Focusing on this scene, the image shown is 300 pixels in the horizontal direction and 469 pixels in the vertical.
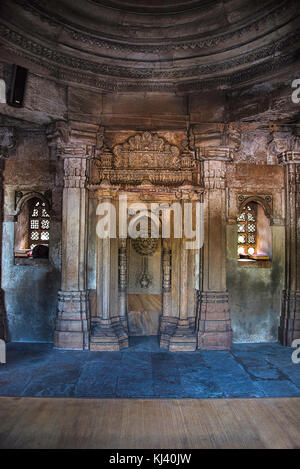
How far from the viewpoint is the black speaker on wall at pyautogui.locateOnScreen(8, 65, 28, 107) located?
502 cm

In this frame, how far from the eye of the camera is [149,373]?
472cm

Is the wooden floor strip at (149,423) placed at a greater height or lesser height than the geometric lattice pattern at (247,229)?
lesser

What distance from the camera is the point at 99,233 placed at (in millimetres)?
6008

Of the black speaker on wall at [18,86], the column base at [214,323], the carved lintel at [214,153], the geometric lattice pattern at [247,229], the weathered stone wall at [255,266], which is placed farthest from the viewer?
the geometric lattice pattern at [247,229]

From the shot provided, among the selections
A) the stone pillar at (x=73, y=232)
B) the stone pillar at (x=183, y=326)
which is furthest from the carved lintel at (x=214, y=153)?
the stone pillar at (x=73, y=232)

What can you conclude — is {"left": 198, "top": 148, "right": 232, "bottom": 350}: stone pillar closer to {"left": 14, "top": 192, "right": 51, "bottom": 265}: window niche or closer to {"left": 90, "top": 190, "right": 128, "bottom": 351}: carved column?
{"left": 90, "top": 190, "right": 128, "bottom": 351}: carved column

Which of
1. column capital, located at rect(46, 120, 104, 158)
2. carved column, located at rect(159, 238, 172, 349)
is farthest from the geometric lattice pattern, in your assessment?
column capital, located at rect(46, 120, 104, 158)

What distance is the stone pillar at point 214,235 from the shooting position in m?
5.79

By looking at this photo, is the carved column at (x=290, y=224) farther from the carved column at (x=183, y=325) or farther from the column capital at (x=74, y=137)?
the column capital at (x=74, y=137)

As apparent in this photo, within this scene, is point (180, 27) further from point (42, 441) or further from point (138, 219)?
point (42, 441)

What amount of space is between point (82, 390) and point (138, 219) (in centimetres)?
331

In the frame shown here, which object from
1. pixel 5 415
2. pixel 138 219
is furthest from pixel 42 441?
pixel 138 219

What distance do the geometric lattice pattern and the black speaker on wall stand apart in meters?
4.82

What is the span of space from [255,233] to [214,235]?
145cm
